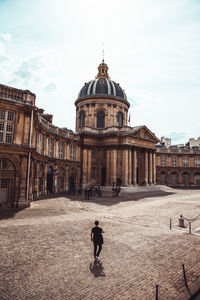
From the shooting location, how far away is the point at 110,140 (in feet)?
142

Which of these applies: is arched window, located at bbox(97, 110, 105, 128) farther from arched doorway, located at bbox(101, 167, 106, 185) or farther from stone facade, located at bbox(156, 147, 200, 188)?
stone facade, located at bbox(156, 147, 200, 188)

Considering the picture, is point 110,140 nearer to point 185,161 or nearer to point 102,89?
point 102,89

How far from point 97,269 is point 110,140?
36.4 m

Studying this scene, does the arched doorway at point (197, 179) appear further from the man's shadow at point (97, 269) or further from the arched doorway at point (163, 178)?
the man's shadow at point (97, 269)

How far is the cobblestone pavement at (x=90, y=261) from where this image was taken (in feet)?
20.4

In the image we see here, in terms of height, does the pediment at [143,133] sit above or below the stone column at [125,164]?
above

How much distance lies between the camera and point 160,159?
60.1 meters

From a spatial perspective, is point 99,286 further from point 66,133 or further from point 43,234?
point 66,133

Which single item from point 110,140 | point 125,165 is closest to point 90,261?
point 125,165

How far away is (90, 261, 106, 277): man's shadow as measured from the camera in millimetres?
7215

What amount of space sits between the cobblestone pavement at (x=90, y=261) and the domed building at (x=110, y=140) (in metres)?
28.4

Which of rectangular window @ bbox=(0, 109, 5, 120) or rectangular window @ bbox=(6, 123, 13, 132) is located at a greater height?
rectangular window @ bbox=(0, 109, 5, 120)

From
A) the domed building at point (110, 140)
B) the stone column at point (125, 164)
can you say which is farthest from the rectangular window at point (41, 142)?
the stone column at point (125, 164)

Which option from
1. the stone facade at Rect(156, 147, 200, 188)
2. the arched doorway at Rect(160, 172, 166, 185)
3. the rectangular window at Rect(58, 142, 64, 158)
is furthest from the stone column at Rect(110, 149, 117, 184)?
the arched doorway at Rect(160, 172, 166, 185)
